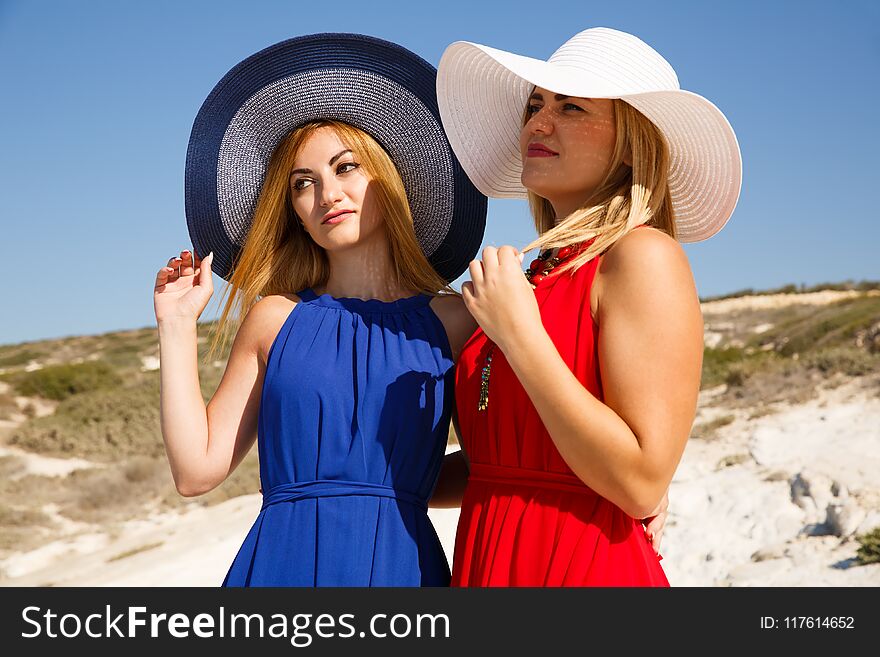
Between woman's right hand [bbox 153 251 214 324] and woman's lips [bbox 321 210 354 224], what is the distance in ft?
1.21

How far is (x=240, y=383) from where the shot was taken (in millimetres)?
2771

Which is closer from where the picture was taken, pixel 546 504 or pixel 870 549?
pixel 546 504

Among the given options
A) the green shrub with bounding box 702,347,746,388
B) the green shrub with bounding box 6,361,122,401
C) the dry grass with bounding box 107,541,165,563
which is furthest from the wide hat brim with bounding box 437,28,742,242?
the green shrub with bounding box 6,361,122,401

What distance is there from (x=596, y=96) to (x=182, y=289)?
130 cm

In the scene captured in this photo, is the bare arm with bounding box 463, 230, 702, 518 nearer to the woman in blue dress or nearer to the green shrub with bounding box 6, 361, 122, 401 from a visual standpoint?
the woman in blue dress

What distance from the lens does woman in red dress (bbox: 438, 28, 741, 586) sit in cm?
211

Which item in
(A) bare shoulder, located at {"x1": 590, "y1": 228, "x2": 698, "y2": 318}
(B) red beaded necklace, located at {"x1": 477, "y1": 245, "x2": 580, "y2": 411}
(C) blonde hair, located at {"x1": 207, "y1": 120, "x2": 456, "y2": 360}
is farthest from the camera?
(C) blonde hair, located at {"x1": 207, "y1": 120, "x2": 456, "y2": 360}

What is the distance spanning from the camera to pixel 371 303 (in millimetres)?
2918

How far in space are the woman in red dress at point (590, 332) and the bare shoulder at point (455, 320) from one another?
0.30 metres

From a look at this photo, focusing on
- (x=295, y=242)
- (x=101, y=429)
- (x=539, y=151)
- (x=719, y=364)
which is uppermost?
(x=719, y=364)

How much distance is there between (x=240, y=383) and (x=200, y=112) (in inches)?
40.2

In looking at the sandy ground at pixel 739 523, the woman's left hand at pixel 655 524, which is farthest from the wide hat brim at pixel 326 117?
the sandy ground at pixel 739 523

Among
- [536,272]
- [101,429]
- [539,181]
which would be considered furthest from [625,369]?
[101,429]

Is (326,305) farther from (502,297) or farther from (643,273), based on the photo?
(643,273)
